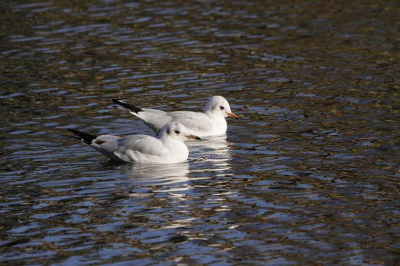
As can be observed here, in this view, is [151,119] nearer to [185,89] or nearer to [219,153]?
[219,153]

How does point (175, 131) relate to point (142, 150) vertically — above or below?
above

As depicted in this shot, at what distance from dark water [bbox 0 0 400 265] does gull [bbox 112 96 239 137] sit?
31 centimetres

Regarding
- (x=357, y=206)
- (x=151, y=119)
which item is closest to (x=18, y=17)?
(x=151, y=119)

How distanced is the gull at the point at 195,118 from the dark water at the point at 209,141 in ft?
1.02

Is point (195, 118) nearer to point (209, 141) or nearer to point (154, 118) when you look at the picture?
point (209, 141)

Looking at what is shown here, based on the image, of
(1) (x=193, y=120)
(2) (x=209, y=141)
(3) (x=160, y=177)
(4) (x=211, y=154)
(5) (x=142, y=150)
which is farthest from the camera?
(1) (x=193, y=120)

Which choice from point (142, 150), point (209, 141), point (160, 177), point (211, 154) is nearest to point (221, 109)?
point (209, 141)

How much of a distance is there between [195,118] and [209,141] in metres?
0.48

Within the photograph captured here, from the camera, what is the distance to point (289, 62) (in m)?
20.5

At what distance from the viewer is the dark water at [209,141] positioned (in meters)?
10.1

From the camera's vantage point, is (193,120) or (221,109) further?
(221,109)

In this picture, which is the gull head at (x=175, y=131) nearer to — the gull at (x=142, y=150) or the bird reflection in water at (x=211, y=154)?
the gull at (x=142, y=150)

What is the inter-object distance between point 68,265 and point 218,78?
10792 mm

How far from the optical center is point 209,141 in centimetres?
1579
